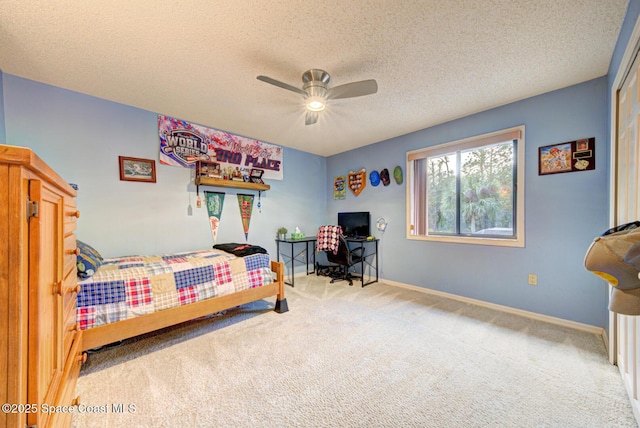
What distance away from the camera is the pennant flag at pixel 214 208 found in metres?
3.50

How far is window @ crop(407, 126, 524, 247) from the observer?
2.83 meters

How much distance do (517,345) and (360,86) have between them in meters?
2.56

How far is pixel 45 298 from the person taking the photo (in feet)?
2.73

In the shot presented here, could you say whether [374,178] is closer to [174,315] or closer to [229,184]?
[229,184]

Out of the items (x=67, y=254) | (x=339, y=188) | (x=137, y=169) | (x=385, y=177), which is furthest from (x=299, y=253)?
(x=67, y=254)

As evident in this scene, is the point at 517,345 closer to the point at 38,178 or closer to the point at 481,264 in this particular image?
the point at 481,264

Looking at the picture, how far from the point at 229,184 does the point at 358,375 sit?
275 cm

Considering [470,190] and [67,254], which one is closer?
[67,254]

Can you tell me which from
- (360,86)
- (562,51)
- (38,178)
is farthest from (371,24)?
(38,178)

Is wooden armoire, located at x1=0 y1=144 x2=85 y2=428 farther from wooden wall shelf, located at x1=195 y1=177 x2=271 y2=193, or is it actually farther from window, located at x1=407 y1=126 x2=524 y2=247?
window, located at x1=407 y1=126 x2=524 y2=247

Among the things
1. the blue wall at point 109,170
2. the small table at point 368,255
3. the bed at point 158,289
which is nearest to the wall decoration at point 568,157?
the small table at point 368,255

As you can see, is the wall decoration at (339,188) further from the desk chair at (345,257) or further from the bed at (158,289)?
the bed at (158,289)

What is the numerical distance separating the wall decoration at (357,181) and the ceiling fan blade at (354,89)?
2318mm

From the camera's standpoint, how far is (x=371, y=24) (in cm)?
166
